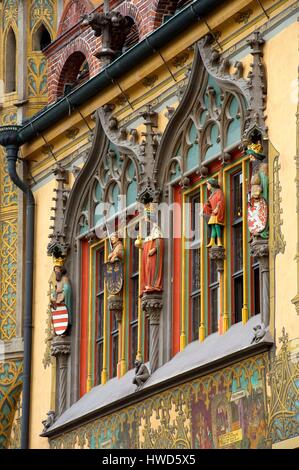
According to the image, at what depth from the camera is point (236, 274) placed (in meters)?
28.6

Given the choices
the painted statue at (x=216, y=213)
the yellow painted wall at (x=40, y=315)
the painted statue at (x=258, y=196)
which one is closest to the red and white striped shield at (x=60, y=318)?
the yellow painted wall at (x=40, y=315)

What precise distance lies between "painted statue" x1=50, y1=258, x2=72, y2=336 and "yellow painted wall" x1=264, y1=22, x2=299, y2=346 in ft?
19.8

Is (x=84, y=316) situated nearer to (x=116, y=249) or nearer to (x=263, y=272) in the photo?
(x=116, y=249)

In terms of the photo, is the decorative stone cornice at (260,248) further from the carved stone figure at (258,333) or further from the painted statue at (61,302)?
the painted statue at (61,302)

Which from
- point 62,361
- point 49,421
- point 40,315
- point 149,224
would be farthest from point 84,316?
point 149,224

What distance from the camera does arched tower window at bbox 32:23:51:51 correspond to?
117 ft

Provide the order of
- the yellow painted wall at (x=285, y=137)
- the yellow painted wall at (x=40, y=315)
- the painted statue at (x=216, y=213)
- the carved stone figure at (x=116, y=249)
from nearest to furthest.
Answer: the yellow painted wall at (x=285, y=137)
the painted statue at (x=216, y=213)
the carved stone figure at (x=116, y=249)
the yellow painted wall at (x=40, y=315)

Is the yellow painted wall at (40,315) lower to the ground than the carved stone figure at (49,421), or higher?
higher

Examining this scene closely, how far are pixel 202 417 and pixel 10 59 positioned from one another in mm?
9249

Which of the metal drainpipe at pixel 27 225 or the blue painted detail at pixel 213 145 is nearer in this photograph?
the blue painted detail at pixel 213 145

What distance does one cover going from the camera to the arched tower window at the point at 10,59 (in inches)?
1398

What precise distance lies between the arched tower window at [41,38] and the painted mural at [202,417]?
6.98 meters

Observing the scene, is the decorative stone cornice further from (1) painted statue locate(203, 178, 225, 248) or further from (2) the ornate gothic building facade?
(1) painted statue locate(203, 178, 225, 248)
